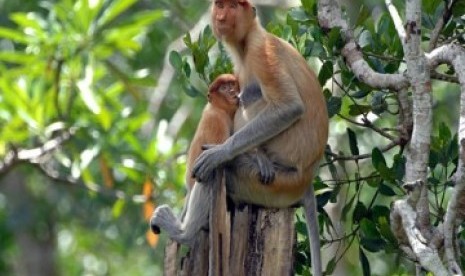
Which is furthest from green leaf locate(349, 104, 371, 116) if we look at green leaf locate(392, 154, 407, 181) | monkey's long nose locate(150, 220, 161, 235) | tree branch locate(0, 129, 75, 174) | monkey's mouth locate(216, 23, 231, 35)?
tree branch locate(0, 129, 75, 174)

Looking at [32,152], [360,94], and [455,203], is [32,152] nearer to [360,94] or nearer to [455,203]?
[360,94]

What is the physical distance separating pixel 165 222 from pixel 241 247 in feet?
2.13

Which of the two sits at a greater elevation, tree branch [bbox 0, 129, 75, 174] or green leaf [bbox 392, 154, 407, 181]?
green leaf [bbox 392, 154, 407, 181]

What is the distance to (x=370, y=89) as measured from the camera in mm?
5141

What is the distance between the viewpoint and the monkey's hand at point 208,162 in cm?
520

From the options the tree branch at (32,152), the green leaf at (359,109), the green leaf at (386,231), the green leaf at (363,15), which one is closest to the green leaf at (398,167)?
the green leaf at (386,231)

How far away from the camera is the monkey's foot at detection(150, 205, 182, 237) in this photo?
5.46m

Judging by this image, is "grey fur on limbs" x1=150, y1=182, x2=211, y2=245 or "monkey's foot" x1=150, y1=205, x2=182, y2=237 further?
"monkey's foot" x1=150, y1=205, x2=182, y2=237

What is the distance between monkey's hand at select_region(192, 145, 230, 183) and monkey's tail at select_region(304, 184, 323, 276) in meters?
0.38

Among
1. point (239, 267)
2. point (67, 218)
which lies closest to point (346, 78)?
point (239, 267)

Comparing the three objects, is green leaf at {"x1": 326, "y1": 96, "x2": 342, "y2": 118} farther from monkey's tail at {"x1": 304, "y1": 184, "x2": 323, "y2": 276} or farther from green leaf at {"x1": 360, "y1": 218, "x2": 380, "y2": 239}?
green leaf at {"x1": 360, "y1": 218, "x2": 380, "y2": 239}

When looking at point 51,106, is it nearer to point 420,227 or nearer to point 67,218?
point 420,227

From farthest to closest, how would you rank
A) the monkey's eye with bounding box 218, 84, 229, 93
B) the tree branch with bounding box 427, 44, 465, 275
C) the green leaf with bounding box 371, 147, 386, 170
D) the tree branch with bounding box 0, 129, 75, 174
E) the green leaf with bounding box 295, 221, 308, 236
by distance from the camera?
the tree branch with bounding box 0, 129, 75, 174 → the green leaf with bounding box 295, 221, 308, 236 → the monkey's eye with bounding box 218, 84, 229, 93 → the green leaf with bounding box 371, 147, 386, 170 → the tree branch with bounding box 427, 44, 465, 275

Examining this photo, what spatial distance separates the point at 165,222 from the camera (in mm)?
5508
